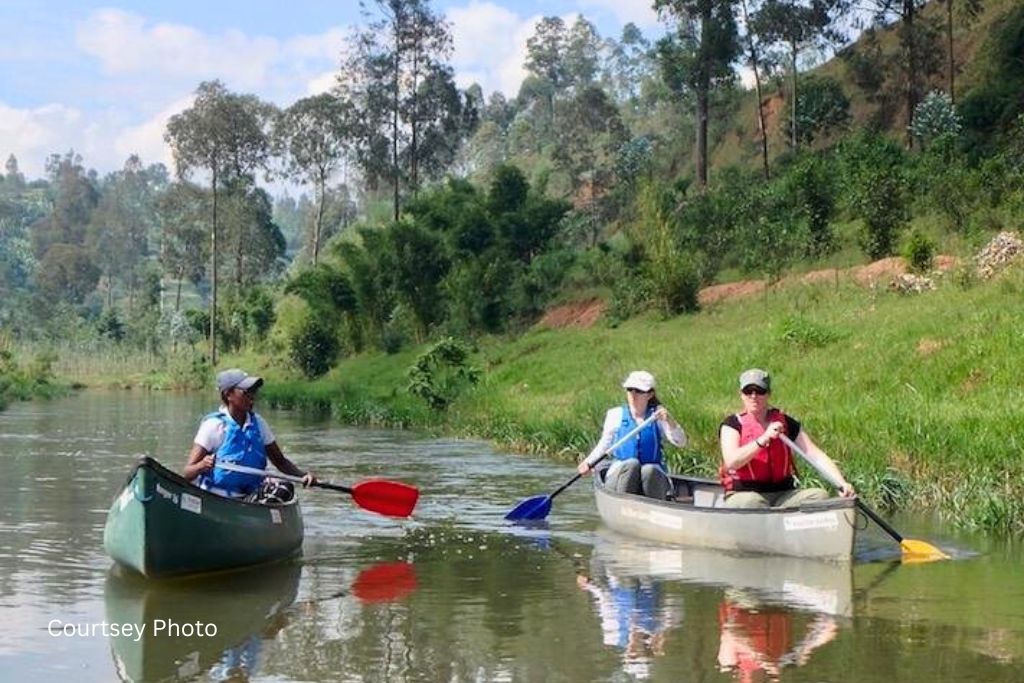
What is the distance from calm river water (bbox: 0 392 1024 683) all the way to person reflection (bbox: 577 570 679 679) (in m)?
0.02

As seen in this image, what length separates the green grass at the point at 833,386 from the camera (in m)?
11.7

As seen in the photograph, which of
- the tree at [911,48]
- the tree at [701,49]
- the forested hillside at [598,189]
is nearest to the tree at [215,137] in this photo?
the forested hillside at [598,189]

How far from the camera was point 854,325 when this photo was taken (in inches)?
781

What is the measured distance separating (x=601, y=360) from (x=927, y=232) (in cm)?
746

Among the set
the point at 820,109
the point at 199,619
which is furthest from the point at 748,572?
the point at 820,109

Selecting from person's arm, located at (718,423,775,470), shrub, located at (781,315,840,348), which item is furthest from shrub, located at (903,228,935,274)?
person's arm, located at (718,423,775,470)

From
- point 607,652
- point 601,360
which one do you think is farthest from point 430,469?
point 607,652

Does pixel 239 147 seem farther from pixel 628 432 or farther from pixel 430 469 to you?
pixel 628 432

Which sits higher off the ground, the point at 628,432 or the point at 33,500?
the point at 628,432

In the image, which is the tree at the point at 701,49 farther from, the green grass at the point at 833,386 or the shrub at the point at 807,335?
the shrub at the point at 807,335

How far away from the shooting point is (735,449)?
31.3ft

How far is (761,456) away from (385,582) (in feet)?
9.49

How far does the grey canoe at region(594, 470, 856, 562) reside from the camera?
9234mm

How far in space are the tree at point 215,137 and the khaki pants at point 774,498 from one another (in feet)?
148
